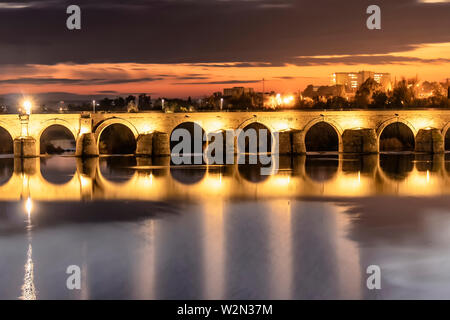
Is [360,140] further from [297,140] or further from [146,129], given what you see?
[146,129]

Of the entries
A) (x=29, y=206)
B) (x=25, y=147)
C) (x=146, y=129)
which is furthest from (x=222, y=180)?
(x=25, y=147)

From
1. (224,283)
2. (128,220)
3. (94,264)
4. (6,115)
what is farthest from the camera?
(6,115)

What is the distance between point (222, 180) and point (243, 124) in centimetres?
1412

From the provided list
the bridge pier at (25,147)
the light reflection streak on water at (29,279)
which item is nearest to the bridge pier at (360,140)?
the bridge pier at (25,147)

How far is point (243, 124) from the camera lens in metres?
44.0

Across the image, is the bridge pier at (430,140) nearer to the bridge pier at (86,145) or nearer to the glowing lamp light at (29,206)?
the bridge pier at (86,145)

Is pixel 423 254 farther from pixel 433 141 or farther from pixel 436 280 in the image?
pixel 433 141

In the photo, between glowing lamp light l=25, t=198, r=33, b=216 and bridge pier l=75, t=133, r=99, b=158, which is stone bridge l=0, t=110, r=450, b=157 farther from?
glowing lamp light l=25, t=198, r=33, b=216

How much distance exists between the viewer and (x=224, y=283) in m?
13.2

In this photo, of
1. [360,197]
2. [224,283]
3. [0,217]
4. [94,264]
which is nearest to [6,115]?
[0,217]

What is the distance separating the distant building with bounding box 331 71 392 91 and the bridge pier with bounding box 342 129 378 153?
49.5 meters

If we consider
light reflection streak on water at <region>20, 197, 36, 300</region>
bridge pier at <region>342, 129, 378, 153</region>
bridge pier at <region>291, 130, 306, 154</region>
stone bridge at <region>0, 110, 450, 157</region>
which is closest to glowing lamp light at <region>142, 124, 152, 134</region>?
stone bridge at <region>0, 110, 450, 157</region>
